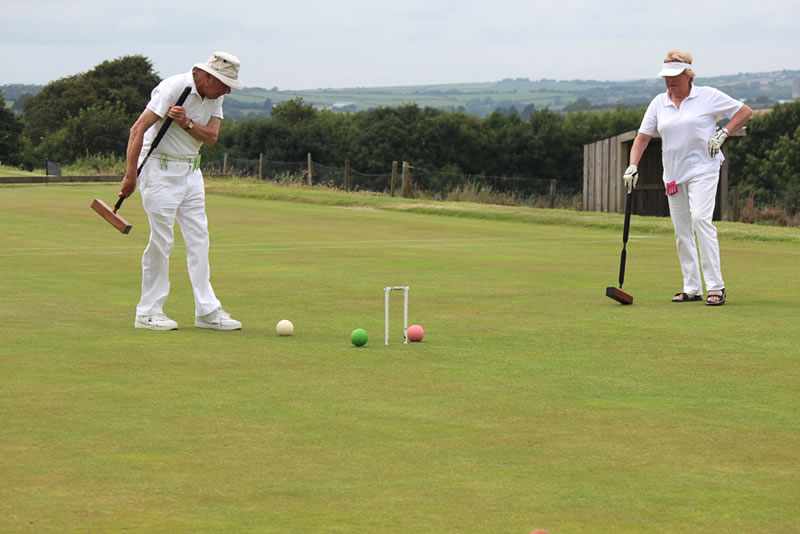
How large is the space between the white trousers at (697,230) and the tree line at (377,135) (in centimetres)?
5197

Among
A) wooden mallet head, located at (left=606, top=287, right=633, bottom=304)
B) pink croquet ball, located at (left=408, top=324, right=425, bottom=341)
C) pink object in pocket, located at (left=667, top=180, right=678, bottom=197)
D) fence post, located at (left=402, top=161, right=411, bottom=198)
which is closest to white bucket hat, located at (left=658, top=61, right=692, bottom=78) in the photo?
pink object in pocket, located at (left=667, top=180, right=678, bottom=197)

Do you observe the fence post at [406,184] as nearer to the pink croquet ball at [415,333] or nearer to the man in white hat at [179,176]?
the man in white hat at [179,176]

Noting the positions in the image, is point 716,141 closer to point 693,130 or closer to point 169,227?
point 693,130

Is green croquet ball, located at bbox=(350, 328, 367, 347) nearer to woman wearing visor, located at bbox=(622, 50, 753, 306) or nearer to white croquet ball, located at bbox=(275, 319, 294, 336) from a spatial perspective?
white croquet ball, located at bbox=(275, 319, 294, 336)

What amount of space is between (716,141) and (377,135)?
64.5 meters

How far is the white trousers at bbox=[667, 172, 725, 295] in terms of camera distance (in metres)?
11.3

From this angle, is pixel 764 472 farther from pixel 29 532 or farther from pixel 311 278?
pixel 311 278

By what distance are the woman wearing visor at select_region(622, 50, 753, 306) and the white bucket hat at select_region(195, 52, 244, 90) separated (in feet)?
13.1

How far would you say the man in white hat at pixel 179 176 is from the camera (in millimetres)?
9125

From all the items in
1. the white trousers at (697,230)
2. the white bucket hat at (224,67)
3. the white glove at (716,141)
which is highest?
the white bucket hat at (224,67)

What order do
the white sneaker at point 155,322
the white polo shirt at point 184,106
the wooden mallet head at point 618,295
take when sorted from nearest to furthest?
1. the white polo shirt at point 184,106
2. the white sneaker at point 155,322
3. the wooden mallet head at point 618,295

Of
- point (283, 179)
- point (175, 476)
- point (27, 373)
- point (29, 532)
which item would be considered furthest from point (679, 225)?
point (283, 179)

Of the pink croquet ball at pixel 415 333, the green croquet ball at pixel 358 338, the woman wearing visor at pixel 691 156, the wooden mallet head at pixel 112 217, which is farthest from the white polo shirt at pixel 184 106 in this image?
the woman wearing visor at pixel 691 156

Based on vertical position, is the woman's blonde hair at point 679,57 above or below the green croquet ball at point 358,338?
above
